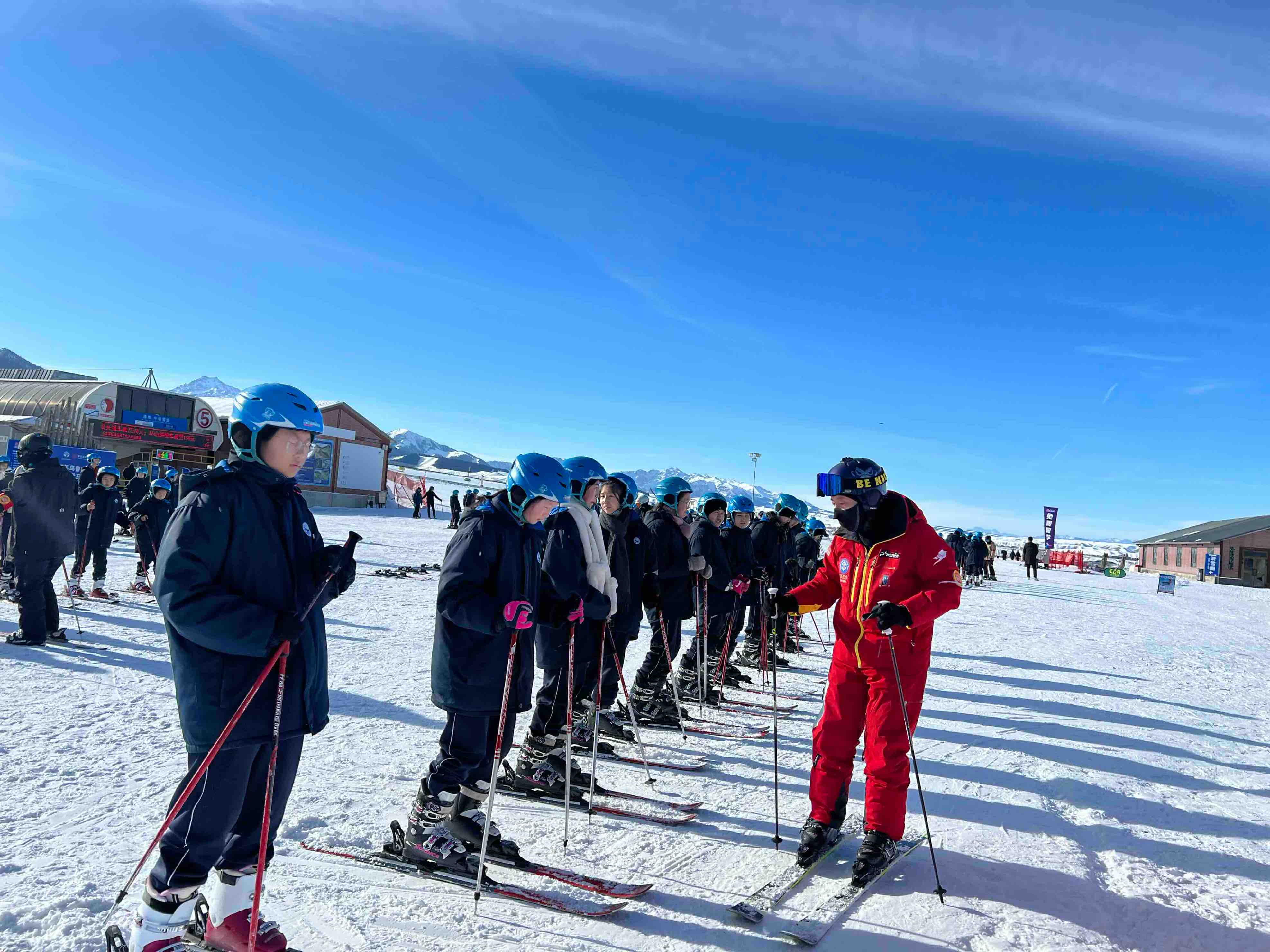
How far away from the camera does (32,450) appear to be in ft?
26.2

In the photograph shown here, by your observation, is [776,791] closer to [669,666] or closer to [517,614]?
[517,614]

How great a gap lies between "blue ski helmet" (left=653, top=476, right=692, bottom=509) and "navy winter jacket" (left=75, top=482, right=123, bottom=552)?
8.32 metres

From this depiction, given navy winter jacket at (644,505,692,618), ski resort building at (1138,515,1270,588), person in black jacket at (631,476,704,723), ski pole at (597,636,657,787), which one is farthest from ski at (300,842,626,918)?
ski resort building at (1138,515,1270,588)

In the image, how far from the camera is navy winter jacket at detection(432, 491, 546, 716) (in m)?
3.40

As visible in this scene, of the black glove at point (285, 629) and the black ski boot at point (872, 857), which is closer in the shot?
the black glove at point (285, 629)

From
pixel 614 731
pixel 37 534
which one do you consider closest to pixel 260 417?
pixel 614 731

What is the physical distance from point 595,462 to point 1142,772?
16.5 feet

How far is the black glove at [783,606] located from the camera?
174 inches

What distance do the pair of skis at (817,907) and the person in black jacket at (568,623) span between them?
4.78ft

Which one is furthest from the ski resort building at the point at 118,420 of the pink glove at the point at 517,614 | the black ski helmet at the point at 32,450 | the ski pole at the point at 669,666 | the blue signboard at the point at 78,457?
the pink glove at the point at 517,614

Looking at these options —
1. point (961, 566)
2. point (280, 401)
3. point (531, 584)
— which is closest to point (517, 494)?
point (531, 584)

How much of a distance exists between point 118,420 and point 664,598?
115ft

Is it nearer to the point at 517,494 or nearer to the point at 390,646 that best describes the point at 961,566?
the point at 390,646

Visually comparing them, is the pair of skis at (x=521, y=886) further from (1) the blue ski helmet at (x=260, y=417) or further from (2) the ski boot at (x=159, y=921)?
(1) the blue ski helmet at (x=260, y=417)
